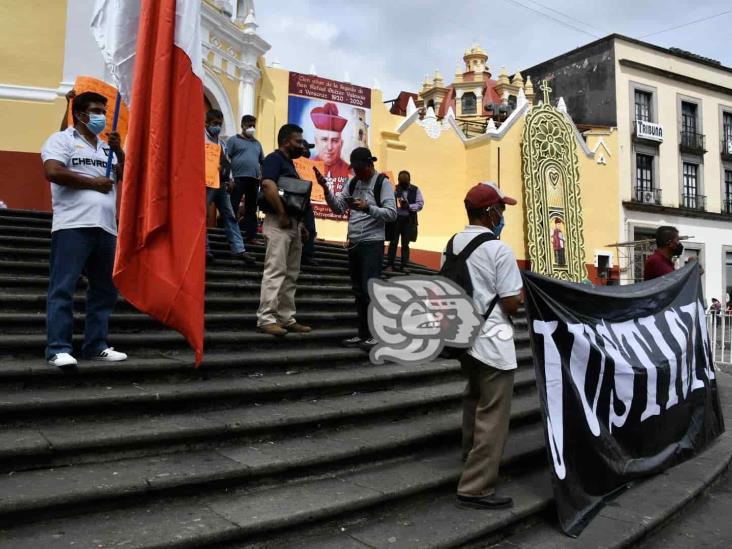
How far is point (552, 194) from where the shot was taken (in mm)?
19469

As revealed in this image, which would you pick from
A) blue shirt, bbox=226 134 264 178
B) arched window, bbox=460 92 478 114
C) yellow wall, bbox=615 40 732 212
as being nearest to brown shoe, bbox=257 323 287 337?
blue shirt, bbox=226 134 264 178

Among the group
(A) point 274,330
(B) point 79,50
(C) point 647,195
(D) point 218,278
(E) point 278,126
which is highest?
(C) point 647,195

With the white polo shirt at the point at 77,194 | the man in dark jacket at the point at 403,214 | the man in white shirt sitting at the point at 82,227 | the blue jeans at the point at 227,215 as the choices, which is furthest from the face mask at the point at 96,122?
the man in dark jacket at the point at 403,214

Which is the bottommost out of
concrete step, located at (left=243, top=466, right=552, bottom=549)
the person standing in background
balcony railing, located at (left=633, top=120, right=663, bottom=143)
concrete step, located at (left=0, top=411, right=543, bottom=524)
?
concrete step, located at (left=243, top=466, right=552, bottom=549)

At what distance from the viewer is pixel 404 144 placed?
638 inches

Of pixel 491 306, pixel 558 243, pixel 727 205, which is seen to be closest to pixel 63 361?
pixel 491 306

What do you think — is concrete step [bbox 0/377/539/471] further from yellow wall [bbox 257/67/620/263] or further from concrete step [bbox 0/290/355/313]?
yellow wall [bbox 257/67/620/263]

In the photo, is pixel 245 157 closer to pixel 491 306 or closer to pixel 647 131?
pixel 491 306

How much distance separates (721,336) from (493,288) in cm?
839

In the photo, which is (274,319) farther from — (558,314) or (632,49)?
(632,49)

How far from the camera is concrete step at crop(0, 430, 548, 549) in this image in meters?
2.36

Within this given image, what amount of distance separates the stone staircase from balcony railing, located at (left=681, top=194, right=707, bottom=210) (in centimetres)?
2333

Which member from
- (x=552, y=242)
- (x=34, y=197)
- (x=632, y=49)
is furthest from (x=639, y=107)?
(x=34, y=197)

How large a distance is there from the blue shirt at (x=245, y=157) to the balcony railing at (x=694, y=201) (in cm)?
2240
